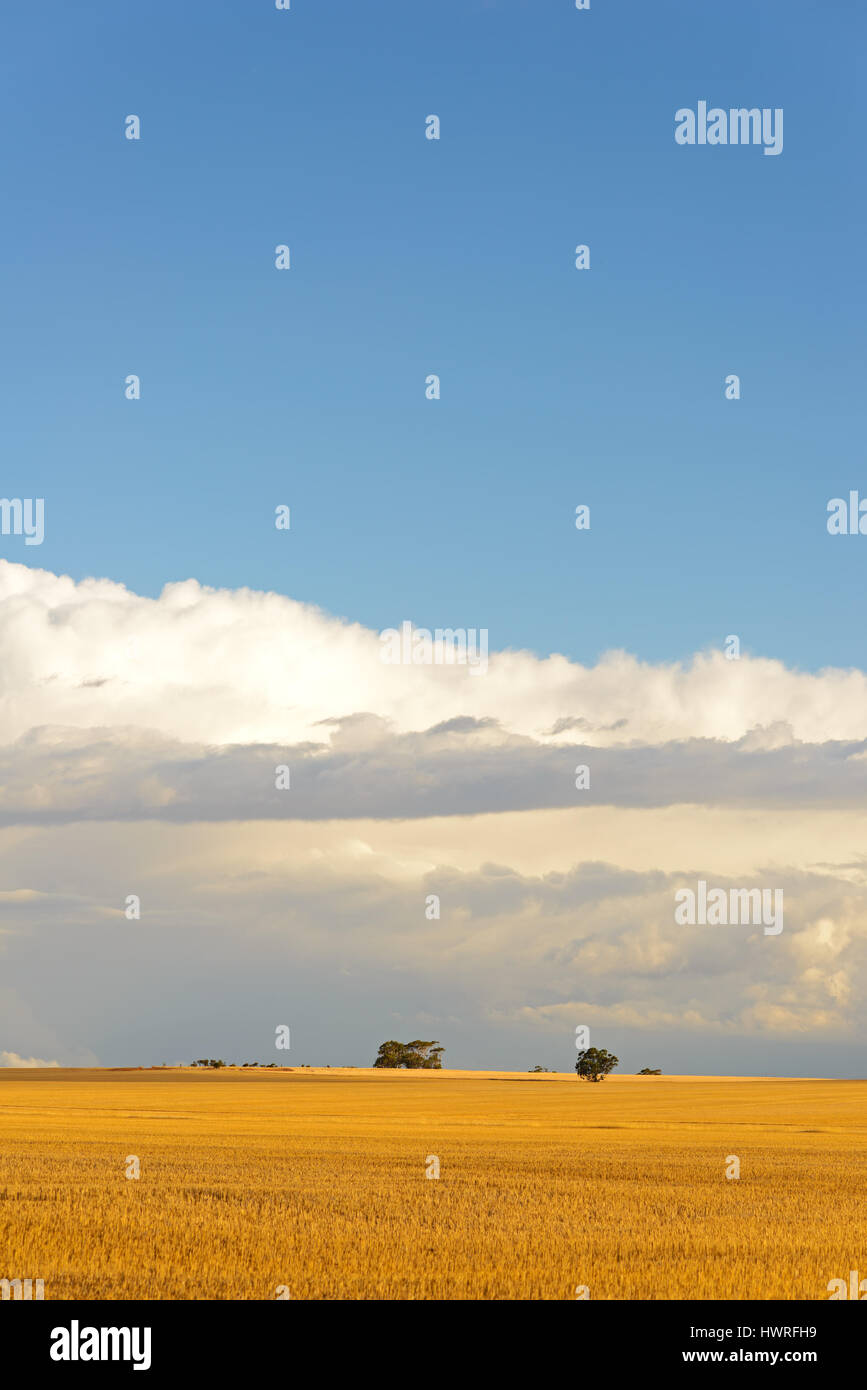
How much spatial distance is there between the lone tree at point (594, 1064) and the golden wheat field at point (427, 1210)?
118 m

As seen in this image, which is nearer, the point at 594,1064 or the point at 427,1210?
the point at 427,1210

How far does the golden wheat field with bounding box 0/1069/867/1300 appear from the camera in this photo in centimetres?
1936

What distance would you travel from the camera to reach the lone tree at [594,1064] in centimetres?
18188

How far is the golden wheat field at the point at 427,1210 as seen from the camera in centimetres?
1936

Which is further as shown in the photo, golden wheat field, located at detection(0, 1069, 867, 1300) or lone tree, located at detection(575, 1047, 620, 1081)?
lone tree, located at detection(575, 1047, 620, 1081)

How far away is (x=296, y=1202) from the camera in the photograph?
28.8m

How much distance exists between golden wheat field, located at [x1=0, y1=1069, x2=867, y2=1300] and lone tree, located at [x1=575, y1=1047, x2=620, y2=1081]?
11844 cm

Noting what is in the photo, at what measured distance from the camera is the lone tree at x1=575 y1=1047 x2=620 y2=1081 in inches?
7160

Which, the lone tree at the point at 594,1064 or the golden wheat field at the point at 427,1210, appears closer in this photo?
the golden wheat field at the point at 427,1210

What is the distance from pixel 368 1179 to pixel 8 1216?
11.6 metres

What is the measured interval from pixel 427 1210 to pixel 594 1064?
529 ft

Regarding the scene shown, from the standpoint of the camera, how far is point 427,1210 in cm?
2761
